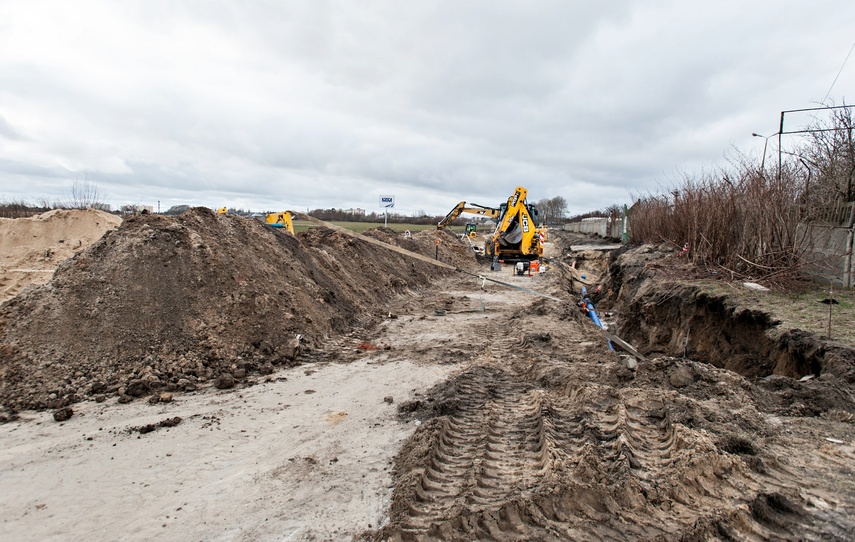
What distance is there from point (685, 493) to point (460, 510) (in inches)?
58.8

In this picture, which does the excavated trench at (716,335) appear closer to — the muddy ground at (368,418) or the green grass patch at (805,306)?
the muddy ground at (368,418)

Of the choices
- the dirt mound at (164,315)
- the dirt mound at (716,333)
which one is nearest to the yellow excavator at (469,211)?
the dirt mound at (716,333)

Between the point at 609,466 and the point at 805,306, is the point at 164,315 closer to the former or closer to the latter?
the point at 609,466

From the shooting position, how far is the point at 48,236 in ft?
47.6

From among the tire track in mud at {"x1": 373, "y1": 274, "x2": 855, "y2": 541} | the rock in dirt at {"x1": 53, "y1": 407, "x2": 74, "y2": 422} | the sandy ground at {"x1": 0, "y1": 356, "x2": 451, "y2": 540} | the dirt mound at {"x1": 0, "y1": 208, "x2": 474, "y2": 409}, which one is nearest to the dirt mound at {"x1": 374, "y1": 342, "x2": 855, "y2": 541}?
the tire track in mud at {"x1": 373, "y1": 274, "x2": 855, "y2": 541}

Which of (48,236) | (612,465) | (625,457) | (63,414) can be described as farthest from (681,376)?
(48,236)

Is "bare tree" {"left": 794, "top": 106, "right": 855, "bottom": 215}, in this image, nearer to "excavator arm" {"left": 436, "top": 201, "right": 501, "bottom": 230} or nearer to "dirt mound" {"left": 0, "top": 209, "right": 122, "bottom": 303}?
"excavator arm" {"left": 436, "top": 201, "right": 501, "bottom": 230}

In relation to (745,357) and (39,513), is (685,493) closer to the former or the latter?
(39,513)

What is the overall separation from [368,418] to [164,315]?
3446mm

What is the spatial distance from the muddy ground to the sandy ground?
2cm

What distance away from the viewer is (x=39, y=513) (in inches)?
119

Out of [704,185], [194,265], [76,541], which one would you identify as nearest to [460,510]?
[76,541]

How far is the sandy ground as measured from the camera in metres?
2.92

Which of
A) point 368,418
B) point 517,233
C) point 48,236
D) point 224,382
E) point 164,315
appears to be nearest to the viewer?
point 368,418
